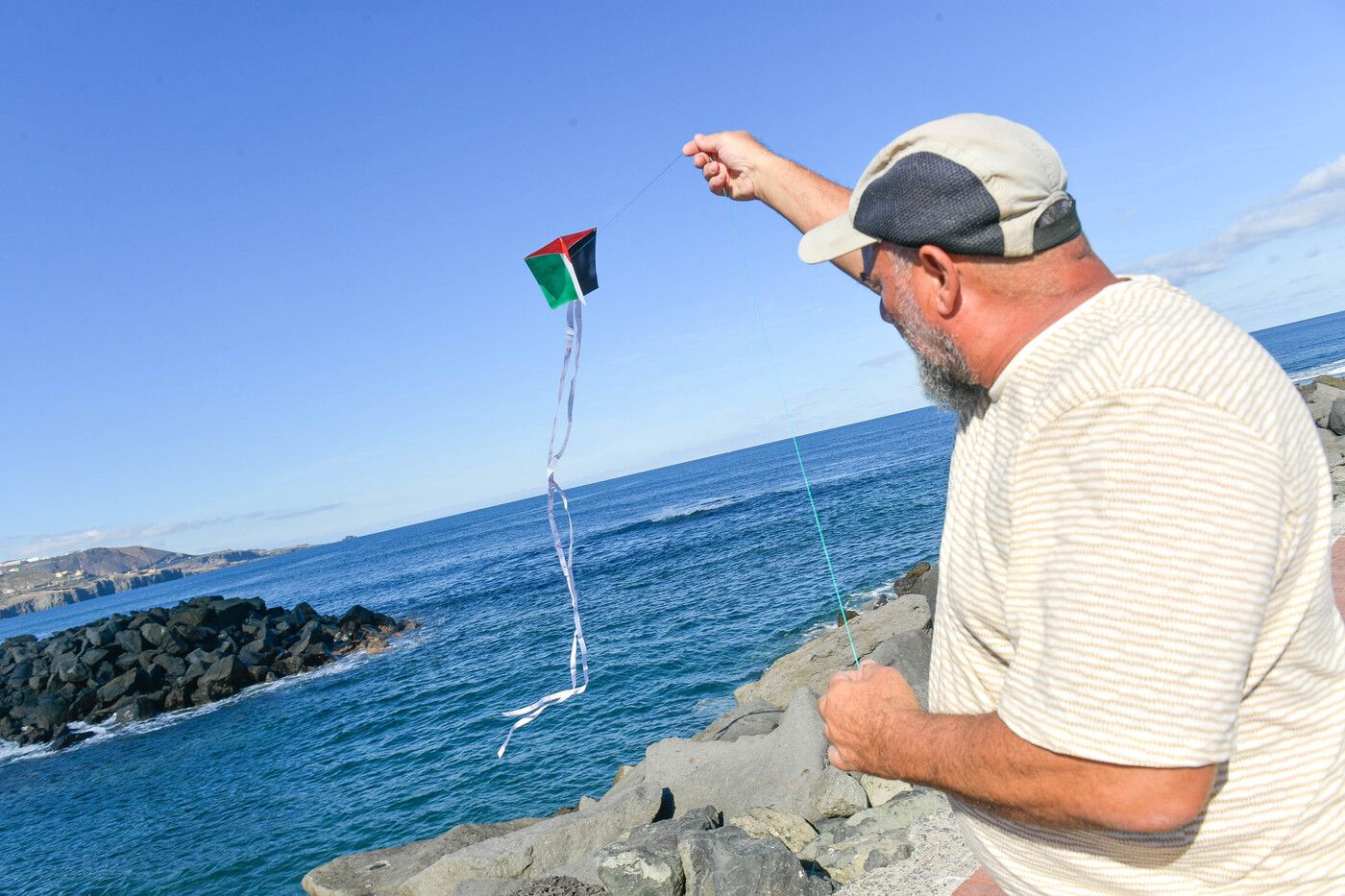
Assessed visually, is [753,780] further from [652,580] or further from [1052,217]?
[652,580]

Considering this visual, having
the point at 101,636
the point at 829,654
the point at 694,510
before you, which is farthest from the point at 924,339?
the point at 694,510

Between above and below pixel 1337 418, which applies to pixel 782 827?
below

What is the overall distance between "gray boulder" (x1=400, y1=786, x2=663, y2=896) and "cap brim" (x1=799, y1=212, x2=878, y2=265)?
6.53m

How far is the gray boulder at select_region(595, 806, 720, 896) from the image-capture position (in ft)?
17.5

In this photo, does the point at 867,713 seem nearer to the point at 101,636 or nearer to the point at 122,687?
the point at 122,687

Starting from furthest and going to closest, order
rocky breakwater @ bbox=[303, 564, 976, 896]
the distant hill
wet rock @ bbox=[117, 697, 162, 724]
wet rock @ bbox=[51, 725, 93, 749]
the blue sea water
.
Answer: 1. the distant hill
2. wet rock @ bbox=[117, 697, 162, 724]
3. wet rock @ bbox=[51, 725, 93, 749]
4. the blue sea water
5. rocky breakwater @ bbox=[303, 564, 976, 896]

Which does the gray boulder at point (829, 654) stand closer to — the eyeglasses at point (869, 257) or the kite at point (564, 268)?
the kite at point (564, 268)

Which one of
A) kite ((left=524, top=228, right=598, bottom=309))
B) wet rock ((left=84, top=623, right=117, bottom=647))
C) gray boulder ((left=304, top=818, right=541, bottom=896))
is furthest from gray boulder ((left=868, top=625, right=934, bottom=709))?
wet rock ((left=84, top=623, right=117, bottom=647))

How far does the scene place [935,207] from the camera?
1.35 meters

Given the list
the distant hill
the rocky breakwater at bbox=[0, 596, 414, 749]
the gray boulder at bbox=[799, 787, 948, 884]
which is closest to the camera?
the gray boulder at bbox=[799, 787, 948, 884]

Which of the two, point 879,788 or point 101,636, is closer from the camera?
point 879,788

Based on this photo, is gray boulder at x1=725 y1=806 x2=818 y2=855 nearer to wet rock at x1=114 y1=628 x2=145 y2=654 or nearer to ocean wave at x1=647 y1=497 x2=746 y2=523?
wet rock at x1=114 y1=628 x2=145 y2=654

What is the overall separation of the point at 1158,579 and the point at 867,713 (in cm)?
63

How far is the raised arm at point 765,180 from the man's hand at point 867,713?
111 cm
